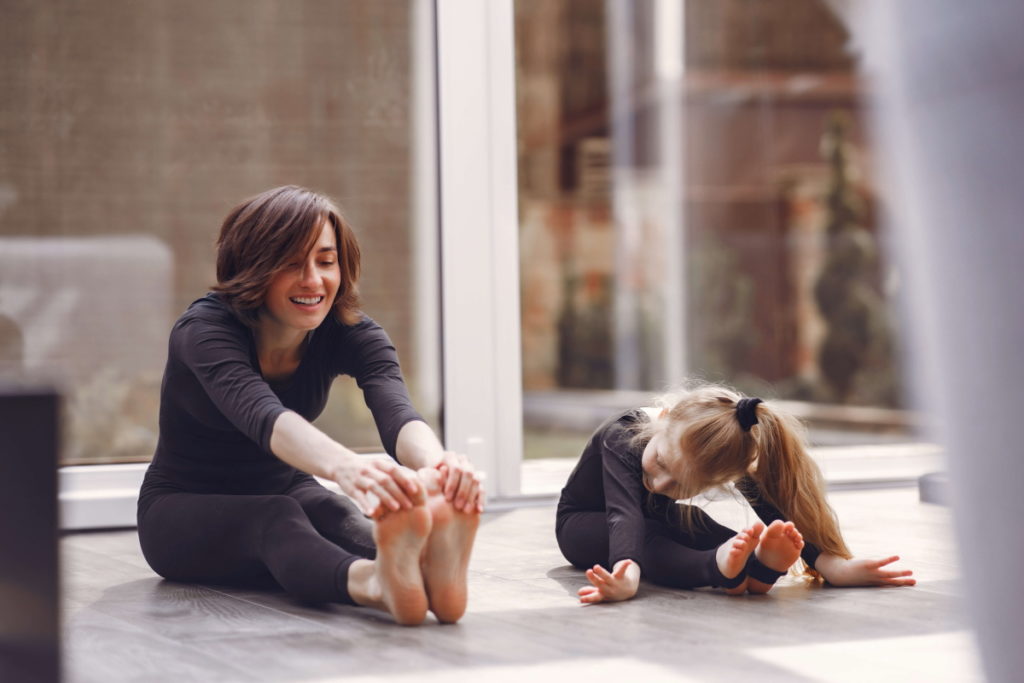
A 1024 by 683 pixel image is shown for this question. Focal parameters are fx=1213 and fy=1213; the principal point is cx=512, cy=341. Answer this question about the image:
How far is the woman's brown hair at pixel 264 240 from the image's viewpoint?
6.42ft

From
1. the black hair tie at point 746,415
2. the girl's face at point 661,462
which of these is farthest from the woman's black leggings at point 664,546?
the black hair tie at point 746,415

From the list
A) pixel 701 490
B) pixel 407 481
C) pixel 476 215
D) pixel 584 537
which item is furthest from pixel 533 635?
pixel 476 215

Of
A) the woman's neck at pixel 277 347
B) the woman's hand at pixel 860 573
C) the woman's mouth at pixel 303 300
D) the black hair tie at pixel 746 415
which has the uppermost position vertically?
the woman's mouth at pixel 303 300

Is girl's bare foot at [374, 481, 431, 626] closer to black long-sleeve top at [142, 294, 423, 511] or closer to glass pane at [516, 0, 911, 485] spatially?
black long-sleeve top at [142, 294, 423, 511]

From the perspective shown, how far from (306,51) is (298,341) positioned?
64.1 inches

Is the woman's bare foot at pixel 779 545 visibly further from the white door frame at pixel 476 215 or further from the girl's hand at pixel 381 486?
the white door frame at pixel 476 215

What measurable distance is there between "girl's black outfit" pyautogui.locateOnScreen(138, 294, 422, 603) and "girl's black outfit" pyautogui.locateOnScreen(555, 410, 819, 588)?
0.36m

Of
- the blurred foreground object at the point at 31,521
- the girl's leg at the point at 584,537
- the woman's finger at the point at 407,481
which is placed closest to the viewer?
the blurred foreground object at the point at 31,521

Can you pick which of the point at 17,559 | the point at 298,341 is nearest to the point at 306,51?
the point at 298,341

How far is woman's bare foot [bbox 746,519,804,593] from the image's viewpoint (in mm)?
1851

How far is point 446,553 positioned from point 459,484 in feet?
0.35

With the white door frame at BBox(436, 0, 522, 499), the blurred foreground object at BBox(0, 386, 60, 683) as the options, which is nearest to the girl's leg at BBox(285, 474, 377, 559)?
the blurred foreground object at BBox(0, 386, 60, 683)

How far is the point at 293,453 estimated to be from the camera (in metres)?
1.72

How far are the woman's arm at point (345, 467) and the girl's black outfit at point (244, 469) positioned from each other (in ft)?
0.25
